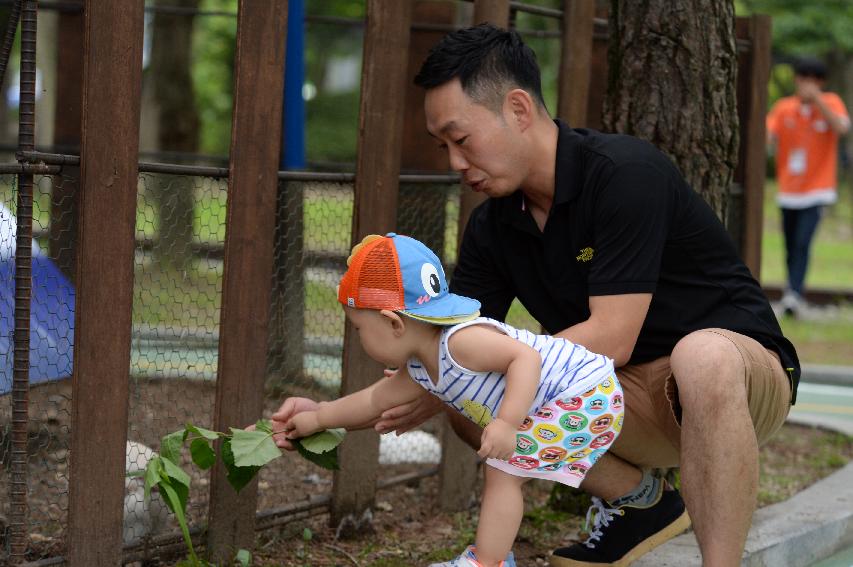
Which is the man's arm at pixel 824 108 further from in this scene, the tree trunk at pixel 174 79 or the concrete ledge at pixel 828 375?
the tree trunk at pixel 174 79

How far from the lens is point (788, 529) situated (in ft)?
13.0

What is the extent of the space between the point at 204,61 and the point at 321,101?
12035 mm

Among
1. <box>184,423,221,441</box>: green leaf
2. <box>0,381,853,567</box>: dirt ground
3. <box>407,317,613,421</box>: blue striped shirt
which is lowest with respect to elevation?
<box>0,381,853,567</box>: dirt ground

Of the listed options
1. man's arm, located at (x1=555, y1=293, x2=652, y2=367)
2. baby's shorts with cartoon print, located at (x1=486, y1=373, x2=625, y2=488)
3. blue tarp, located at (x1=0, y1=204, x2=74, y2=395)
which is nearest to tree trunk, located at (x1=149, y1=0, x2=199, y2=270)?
blue tarp, located at (x1=0, y1=204, x2=74, y2=395)

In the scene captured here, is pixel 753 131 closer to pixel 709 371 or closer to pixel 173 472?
pixel 709 371

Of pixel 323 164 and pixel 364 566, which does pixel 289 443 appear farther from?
pixel 323 164

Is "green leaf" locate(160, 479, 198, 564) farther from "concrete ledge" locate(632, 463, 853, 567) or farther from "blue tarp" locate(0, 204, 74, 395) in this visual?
"concrete ledge" locate(632, 463, 853, 567)

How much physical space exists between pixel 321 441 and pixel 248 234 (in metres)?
0.59

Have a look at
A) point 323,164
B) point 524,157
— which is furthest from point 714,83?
point 323,164

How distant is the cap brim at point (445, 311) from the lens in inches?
115

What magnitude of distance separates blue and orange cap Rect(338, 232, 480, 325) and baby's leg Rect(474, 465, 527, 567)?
1.51 ft

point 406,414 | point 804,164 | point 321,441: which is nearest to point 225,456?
point 321,441

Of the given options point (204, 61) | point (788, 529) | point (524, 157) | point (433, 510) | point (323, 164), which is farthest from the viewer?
point (204, 61)

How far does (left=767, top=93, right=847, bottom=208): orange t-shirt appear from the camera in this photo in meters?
10.3
